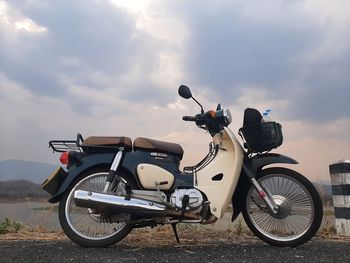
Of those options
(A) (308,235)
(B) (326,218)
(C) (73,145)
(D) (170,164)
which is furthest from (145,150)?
(B) (326,218)

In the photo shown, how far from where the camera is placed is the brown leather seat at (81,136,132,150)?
15.6ft

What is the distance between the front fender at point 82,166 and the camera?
4.66m

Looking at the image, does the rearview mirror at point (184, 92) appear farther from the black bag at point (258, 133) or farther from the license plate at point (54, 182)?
the license plate at point (54, 182)

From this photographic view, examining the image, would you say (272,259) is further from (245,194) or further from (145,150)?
(145,150)

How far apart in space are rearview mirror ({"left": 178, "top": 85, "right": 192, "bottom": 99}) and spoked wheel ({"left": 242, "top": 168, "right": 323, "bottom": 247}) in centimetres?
114

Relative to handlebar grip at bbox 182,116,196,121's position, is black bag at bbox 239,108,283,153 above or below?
below

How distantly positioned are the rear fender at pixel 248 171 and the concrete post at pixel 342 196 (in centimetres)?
153

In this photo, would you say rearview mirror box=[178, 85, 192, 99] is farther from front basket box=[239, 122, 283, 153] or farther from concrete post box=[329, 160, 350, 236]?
concrete post box=[329, 160, 350, 236]

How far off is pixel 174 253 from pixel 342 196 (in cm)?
261

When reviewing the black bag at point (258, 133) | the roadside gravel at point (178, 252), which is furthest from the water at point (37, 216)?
the black bag at point (258, 133)

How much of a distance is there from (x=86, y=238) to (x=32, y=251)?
55 cm

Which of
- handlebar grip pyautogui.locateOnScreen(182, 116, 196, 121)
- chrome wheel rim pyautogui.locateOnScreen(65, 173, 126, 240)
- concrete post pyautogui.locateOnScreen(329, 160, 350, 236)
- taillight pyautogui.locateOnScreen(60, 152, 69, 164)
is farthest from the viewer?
concrete post pyautogui.locateOnScreen(329, 160, 350, 236)

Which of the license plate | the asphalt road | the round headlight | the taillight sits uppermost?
the round headlight

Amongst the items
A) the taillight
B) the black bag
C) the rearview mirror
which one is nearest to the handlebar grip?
the rearview mirror
